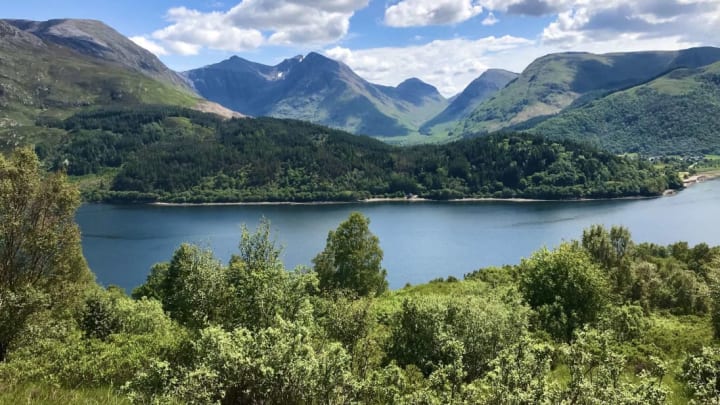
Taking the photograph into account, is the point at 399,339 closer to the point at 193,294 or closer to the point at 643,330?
the point at 193,294

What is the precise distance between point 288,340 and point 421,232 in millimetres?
143165

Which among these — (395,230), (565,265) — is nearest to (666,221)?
(395,230)

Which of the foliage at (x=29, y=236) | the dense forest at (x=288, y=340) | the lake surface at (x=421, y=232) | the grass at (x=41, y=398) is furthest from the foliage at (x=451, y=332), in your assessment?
the lake surface at (x=421, y=232)

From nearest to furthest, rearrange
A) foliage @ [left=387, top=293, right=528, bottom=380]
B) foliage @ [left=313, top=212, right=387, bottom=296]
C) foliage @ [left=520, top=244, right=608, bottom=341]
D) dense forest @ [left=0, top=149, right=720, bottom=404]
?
dense forest @ [left=0, top=149, right=720, bottom=404] < foliage @ [left=387, top=293, right=528, bottom=380] < foliage @ [left=520, top=244, right=608, bottom=341] < foliage @ [left=313, top=212, right=387, bottom=296]

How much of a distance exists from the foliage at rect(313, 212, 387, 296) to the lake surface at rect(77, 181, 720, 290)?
4609 cm

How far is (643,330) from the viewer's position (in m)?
30.7

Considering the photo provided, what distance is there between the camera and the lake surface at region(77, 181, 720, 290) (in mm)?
116250

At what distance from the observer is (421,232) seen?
152750 millimetres

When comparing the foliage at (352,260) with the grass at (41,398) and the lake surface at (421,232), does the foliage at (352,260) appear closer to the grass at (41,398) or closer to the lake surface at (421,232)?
the grass at (41,398)

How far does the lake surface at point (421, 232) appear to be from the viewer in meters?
116

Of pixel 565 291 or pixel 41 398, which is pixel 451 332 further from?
pixel 565 291

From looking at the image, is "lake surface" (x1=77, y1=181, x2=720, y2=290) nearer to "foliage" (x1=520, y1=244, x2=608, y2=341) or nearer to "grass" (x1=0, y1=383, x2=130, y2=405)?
"foliage" (x1=520, y1=244, x2=608, y2=341)

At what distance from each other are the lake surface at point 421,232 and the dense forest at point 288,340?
67691mm

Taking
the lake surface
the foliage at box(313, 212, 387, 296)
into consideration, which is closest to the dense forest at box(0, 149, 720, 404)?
the foliage at box(313, 212, 387, 296)
